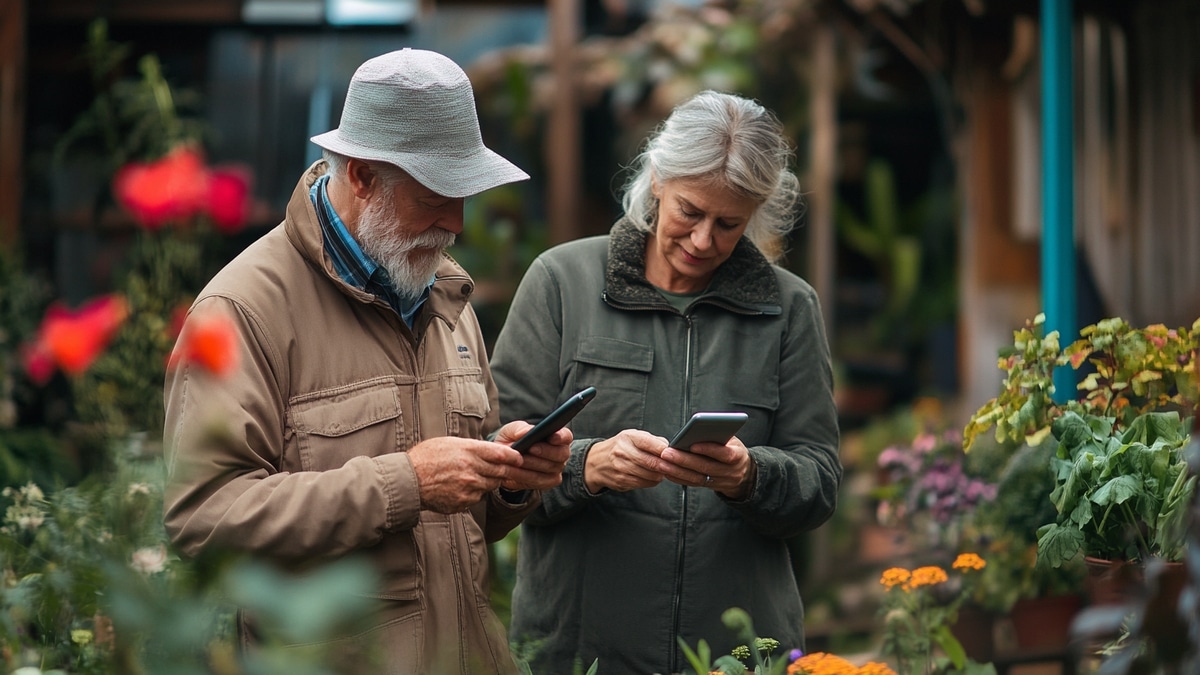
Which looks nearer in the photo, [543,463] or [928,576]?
[543,463]

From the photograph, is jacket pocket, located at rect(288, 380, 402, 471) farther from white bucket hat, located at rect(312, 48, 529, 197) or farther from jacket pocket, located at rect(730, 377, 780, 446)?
jacket pocket, located at rect(730, 377, 780, 446)

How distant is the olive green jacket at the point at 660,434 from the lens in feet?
7.86

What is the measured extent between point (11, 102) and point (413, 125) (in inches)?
164

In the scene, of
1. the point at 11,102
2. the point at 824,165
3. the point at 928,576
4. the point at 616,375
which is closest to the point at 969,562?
the point at 928,576

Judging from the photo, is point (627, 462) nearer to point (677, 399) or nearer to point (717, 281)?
point (677, 399)

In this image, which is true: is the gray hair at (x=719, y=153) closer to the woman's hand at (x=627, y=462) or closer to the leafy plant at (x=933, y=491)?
the woman's hand at (x=627, y=462)

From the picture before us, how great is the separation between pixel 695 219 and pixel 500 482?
726 mm

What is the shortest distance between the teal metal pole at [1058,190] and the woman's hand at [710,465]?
1.19m

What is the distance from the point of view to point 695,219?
95.9 inches

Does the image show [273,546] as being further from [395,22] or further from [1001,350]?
[395,22]

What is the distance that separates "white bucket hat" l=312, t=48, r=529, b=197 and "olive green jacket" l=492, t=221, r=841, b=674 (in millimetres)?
510

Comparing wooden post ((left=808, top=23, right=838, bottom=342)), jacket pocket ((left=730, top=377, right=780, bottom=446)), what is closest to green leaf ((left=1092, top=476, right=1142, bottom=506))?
jacket pocket ((left=730, top=377, right=780, bottom=446))

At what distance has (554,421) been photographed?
6.56 ft

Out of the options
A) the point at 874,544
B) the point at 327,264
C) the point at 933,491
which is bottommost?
the point at 874,544
